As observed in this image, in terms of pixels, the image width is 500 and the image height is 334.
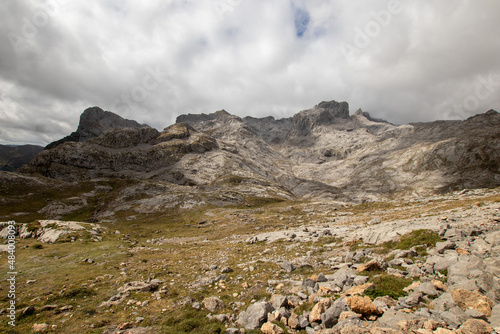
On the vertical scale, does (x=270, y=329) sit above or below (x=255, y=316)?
above

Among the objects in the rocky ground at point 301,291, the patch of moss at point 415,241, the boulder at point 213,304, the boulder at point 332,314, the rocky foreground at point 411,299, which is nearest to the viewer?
the rocky foreground at point 411,299

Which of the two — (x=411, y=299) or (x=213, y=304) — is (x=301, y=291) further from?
(x=411, y=299)

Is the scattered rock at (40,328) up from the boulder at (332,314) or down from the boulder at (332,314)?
down

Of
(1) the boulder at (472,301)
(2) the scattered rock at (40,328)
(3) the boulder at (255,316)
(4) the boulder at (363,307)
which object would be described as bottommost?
(2) the scattered rock at (40,328)

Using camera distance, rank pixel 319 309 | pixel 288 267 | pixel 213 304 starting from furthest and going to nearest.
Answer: pixel 288 267 → pixel 213 304 → pixel 319 309

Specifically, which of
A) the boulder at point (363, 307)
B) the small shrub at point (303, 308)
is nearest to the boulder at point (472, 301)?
the boulder at point (363, 307)

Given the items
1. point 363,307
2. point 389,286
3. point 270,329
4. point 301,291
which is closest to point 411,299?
point 389,286

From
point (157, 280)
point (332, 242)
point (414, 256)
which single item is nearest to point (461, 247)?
point (414, 256)

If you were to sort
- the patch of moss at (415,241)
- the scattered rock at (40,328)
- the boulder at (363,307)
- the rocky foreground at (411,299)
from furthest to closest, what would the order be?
1. the patch of moss at (415,241)
2. the scattered rock at (40,328)
3. the boulder at (363,307)
4. the rocky foreground at (411,299)

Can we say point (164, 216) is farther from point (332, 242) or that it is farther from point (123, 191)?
point (332, 242)

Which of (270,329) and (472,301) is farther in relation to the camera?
(270,329)

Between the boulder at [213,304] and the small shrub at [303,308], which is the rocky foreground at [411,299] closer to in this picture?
the boulder at [213,304]

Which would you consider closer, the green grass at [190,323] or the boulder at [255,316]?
the boulder at [255,316]

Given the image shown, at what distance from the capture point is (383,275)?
41.7 ft
